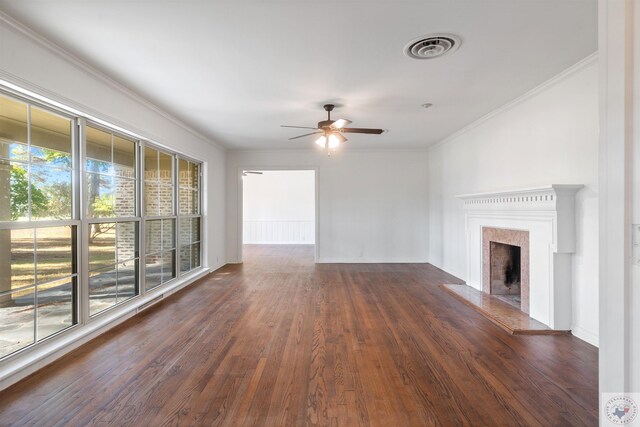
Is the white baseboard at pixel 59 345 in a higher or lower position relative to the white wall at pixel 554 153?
lower

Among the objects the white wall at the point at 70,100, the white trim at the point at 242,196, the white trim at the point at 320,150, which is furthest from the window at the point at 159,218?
the white trim at the point at 320,150

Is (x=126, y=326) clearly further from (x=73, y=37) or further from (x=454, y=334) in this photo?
(x=454, y=334)

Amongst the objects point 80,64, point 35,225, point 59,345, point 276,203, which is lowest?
point 59,345

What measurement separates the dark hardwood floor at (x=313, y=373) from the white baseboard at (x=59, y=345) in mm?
80

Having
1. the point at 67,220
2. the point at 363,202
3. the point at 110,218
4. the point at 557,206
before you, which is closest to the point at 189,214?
the point at 110,218

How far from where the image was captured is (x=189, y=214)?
5195 millimetres

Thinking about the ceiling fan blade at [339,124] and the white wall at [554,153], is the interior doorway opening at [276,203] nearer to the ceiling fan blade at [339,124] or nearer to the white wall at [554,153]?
the white wall at [554,153]

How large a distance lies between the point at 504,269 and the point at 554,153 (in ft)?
5.56

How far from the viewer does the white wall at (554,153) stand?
8.78 feet

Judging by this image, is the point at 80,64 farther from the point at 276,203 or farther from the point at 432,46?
the point at 276,203

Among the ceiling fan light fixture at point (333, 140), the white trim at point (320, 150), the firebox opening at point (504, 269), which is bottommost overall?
the firebox opening at point (504, 269)

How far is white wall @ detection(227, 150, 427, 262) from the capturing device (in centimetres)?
666

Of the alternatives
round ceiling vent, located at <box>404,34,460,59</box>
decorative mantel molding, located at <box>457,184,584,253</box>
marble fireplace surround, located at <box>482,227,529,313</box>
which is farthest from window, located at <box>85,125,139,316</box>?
marble fireplace surround, located at <box>482,227,529,313</box>

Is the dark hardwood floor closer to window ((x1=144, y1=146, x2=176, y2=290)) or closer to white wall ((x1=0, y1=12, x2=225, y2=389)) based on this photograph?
white wall ((x1=0, y1=12, x2=225, y2=389))
